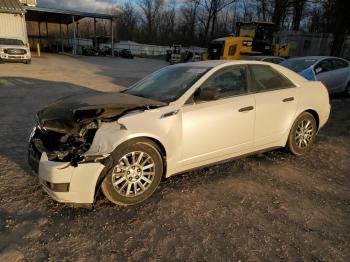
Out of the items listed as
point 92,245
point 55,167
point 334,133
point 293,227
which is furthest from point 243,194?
point 334,133

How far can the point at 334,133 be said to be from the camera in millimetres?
6715

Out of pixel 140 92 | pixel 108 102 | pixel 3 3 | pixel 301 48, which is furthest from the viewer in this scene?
pixel 301 48

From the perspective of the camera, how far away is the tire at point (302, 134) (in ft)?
16.9

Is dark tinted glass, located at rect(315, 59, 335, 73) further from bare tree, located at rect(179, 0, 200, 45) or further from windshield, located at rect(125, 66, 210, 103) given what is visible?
bare tree, located at rect(179, 0, 200, 45)

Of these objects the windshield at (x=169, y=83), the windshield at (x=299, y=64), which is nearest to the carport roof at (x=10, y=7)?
the windshield at (x=299, y=64)

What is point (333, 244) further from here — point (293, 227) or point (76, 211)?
point (76, 211)

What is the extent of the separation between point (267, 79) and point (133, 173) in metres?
2.51

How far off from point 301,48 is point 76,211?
37.5 metres

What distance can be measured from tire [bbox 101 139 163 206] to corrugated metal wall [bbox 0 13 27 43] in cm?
2920

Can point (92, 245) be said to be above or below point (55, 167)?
below

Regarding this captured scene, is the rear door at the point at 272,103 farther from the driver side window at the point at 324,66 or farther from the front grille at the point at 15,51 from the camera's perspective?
the front grille at the point at 15,51

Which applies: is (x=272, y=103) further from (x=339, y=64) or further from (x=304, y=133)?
(x=339, y=64)

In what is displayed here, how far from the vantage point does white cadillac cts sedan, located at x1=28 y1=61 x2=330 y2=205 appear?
11.2ft

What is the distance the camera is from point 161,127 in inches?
148
